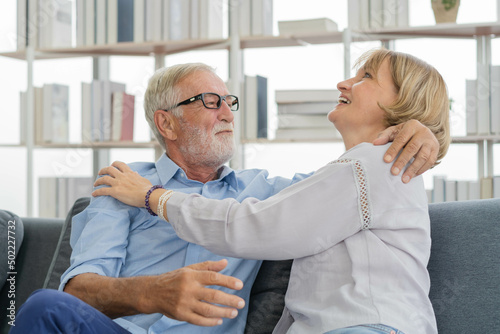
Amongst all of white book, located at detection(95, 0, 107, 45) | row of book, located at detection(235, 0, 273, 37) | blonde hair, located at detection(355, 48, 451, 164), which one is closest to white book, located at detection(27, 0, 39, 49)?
white book, located at detection(95, 0, 107, 45)

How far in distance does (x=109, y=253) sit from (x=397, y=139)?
79cm

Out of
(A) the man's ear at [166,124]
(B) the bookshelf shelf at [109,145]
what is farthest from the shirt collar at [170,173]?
(B) the bookshelf shelf at [109,145]

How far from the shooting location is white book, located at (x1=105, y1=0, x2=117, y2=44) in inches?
121

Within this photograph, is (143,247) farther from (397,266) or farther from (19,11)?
(19,11)

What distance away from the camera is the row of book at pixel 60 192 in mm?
3121

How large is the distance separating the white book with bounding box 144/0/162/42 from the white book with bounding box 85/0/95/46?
32cm

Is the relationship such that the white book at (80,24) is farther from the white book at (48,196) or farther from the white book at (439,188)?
the white book at (439,188)

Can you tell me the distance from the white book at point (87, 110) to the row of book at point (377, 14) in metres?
1.46

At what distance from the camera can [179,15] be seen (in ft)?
9.90

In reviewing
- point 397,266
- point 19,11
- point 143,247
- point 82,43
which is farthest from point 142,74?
point 397,266

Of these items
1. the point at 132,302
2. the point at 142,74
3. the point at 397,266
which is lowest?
the point at 132,302

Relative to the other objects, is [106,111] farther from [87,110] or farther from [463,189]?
[463,189]

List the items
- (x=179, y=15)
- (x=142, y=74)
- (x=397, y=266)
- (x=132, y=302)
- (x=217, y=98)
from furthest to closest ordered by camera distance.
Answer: (x=142, y=74)
(x=179, y=15)
(x=217, y=98)
(x=132, y=302)
(x=397, y=266)

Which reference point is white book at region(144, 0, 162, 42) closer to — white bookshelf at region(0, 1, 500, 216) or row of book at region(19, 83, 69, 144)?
white bookshelf at region(0, 1, 500, 216)
